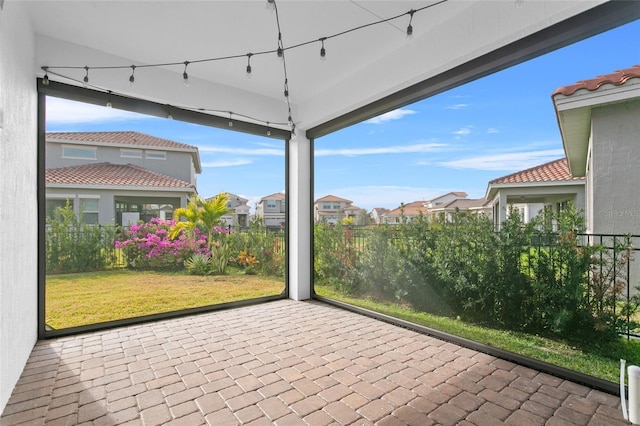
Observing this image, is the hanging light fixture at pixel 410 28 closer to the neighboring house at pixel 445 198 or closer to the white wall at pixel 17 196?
the neighboring house at pixel 445 198

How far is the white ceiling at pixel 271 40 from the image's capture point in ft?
8.19

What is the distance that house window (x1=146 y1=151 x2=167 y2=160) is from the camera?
12.9ft

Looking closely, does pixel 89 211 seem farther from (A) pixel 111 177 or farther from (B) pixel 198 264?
(B) pixel 198 264

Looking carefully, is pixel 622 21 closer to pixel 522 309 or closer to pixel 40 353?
pixel 522 309

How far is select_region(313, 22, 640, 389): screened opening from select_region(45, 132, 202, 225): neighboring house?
89.7 inches

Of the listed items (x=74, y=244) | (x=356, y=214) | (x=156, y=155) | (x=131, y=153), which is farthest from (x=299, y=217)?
(x=74, y=244)

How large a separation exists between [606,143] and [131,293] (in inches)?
191

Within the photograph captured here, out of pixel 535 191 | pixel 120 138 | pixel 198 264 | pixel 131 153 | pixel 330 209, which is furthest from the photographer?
pixel 330 209

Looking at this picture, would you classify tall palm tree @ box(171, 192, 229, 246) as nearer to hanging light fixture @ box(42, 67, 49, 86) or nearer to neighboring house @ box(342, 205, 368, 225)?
neighboring house @ box(342, 205, 368, 225)

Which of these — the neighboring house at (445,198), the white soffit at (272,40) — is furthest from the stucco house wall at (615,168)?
the neighboring house at (445,198)

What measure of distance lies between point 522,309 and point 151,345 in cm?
340

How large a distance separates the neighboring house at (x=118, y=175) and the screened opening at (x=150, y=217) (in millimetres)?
11

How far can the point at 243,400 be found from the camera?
2.05 metres

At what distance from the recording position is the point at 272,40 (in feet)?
9.95
